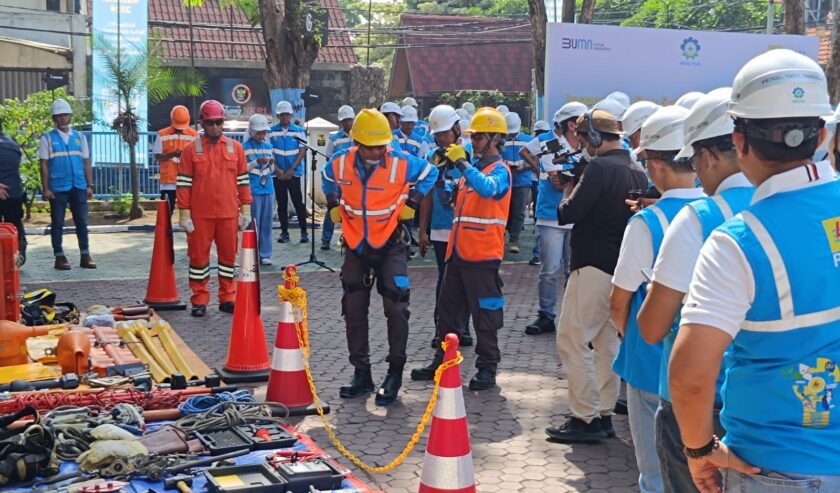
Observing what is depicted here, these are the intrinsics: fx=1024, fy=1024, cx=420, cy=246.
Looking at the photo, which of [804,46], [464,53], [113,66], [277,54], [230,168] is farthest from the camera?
[464,53]

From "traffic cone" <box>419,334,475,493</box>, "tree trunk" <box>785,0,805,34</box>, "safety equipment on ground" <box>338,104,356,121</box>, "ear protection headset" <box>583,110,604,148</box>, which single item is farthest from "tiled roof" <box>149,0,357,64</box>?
"traffic cone" <box>419,334,475,493</box>

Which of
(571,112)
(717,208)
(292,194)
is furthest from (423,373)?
(292,194)

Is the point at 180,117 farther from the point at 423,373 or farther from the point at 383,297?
the point at 383,297

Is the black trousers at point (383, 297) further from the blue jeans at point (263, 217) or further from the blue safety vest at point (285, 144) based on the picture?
the blue safety vest at point (285, 144)

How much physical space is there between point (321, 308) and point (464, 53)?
32.5 meters

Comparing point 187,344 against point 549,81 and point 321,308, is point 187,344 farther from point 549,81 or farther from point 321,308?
point 549,81

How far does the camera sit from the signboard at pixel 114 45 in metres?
21.2

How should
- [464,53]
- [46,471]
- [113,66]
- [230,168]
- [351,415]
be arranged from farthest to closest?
[464,53], [113,66], [230,168], [351,415], [46,471]

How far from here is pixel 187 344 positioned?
30.3ft

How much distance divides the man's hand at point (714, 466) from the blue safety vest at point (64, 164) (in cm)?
1146

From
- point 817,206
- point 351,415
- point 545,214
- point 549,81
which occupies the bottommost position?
point 351,415

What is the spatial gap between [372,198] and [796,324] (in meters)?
5.08

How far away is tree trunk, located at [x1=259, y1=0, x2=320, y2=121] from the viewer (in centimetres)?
1820

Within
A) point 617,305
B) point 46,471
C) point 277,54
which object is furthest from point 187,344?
point 277,54
